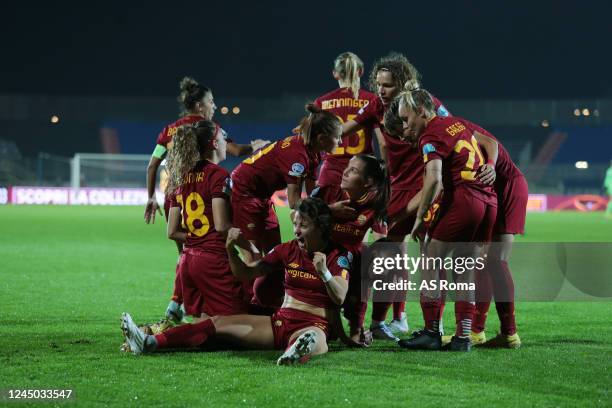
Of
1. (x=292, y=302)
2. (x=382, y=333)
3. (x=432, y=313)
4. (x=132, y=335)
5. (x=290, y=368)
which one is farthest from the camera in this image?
(x=382, y=333)

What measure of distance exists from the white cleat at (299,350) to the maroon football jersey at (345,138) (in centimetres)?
244

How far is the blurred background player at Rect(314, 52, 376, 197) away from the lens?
24.1 ft

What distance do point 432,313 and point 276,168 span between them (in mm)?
1630

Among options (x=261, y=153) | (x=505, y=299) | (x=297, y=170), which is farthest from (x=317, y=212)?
(x=505, y=299)

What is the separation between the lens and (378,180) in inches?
230

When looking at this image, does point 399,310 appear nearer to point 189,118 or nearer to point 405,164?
point 405,164

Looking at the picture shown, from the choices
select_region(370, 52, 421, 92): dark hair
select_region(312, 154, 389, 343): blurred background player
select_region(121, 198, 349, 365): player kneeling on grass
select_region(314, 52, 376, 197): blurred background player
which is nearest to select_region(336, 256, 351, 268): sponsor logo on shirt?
select_region(121, 198, 349, 365): player kneeling on grass

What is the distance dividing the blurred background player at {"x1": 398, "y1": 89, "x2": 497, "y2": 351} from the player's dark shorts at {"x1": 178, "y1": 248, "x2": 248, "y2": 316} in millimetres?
1215

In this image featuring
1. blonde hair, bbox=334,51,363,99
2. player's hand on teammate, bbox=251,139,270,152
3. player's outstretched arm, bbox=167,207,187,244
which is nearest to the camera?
player's outstretched arm, bbox=167,207,187,244

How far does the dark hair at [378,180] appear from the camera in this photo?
19.0 ft

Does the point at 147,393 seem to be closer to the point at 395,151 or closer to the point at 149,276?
the point at 395,151

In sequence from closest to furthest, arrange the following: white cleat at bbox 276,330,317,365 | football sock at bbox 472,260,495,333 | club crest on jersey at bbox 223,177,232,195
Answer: white cleat at bbox 276,330,317,365
club crest on jersey at bbox 223,177,232,195
football sock at bbox 472,260,495,333

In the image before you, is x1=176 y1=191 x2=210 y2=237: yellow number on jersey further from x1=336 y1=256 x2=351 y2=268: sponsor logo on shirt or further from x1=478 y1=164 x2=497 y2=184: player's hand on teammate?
x1=478 y1=164 x2=497 y2=184: player's hand on teammate

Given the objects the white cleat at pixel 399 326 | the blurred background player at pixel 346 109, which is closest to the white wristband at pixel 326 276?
the white cleat at pixel 399 326
